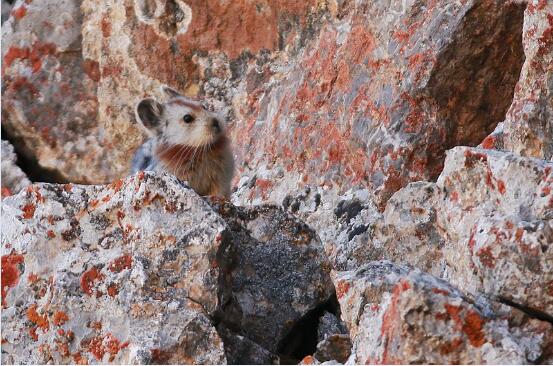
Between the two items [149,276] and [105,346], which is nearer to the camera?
[105,346]

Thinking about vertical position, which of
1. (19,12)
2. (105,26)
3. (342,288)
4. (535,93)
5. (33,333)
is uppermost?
(535,93)

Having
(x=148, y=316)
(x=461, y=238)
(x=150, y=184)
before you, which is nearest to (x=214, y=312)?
(x=148, y=316)

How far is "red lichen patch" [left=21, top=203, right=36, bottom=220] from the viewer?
20.0ft

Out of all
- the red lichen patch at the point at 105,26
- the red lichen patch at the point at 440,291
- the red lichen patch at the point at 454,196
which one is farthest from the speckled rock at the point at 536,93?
the red lichen patch at the point at 105,26

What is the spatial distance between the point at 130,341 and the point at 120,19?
563 cm

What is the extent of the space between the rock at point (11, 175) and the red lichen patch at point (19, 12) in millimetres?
1256

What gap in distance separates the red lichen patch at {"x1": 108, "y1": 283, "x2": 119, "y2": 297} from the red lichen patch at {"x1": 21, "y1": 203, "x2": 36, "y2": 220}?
78 cm

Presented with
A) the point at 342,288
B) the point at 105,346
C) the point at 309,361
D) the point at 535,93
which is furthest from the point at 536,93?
the point at 105,346

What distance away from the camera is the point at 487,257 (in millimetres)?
4934

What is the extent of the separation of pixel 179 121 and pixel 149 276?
3.77 metres

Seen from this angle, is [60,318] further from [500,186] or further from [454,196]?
[500,186]

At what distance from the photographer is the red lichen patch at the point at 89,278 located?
5609 mm

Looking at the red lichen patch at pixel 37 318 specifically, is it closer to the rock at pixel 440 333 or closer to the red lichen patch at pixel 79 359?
the red lichen patch at pixel 79 359

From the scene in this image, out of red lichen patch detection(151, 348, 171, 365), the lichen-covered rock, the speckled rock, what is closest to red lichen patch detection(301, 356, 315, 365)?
red lichen patch detection(151, 348, 171, 365)
